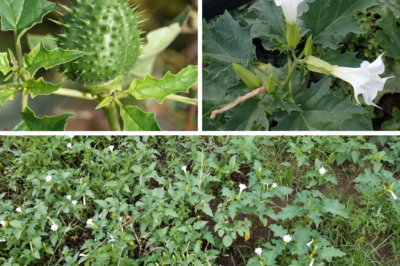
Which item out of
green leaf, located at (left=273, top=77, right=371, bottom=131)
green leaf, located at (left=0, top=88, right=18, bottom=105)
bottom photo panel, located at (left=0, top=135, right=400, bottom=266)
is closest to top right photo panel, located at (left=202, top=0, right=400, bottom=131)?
green leaf, located at (left=273, top=77, right=371, bottom=131)

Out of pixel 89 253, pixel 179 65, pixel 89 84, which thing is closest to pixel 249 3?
pixel 179 65

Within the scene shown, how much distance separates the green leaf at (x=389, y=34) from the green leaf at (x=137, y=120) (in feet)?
3.02

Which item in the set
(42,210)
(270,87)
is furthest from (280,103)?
(42,210)

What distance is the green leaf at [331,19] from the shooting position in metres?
Answer: 1.15

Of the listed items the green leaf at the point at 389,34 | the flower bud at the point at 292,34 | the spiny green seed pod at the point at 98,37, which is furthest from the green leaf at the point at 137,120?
the green leaf at the point at 389,34

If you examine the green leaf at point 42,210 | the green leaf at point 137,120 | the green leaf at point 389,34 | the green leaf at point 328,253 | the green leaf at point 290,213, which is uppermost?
the green leaf at point 137,120

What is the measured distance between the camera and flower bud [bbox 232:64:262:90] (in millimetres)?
1009

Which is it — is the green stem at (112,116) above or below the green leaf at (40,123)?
below

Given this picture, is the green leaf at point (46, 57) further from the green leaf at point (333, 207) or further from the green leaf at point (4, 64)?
the green leaf at point (333, 207)

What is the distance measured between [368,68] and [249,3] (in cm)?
71

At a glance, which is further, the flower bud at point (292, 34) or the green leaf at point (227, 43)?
the green leaf at point (227, 43)

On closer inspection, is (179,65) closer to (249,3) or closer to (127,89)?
(127,89)

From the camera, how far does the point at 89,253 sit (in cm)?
121

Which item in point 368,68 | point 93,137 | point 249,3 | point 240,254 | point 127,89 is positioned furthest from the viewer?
point 93,137
